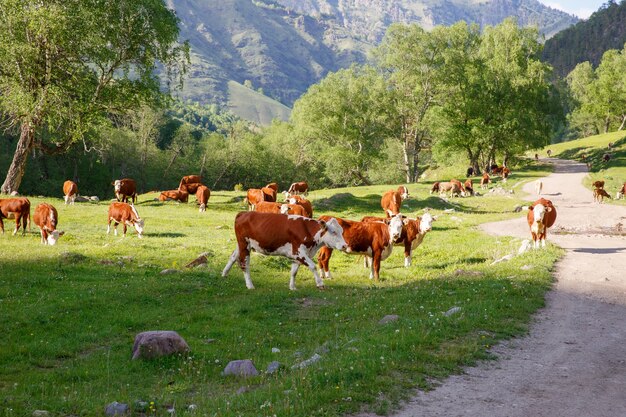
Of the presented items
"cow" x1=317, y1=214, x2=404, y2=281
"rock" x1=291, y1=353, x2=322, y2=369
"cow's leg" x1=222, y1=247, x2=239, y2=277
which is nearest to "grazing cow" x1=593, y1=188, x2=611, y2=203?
"cow" x1=317, y1=214, x2=404, y2=281

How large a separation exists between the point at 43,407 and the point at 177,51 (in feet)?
138

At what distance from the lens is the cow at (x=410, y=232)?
22562 mm

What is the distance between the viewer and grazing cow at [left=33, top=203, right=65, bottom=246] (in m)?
24.8

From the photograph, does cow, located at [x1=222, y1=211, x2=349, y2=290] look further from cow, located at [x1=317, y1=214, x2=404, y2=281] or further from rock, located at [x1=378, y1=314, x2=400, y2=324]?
rock, located at [x1=378, y1=314, x2=400, y2=324]

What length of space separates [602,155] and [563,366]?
275 ft

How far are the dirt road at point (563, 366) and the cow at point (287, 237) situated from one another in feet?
Result: 23.9

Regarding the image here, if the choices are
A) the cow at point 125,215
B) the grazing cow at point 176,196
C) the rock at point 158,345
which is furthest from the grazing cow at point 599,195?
the rock at point 158,345

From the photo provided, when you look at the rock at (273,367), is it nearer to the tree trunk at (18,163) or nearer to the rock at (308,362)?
the rock at (308,362)

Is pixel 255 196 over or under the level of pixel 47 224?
over

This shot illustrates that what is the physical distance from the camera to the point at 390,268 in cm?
2258

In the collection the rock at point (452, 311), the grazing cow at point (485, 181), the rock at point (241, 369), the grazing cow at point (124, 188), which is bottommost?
the rock at point (241, 369)

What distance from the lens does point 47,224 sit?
992 inches

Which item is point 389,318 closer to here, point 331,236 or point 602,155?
point 331,236

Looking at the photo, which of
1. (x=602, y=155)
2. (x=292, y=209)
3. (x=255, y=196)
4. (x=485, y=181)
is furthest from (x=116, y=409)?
(x=602, y=155)
